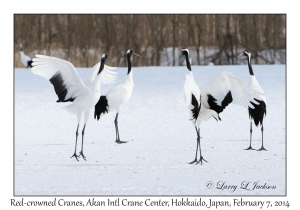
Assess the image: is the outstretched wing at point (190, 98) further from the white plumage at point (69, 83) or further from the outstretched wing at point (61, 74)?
the outstretched wing at point (61, 74)

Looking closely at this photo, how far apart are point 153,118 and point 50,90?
2.76 metres

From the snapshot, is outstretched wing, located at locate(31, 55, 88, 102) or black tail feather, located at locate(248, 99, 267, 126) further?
black tail feather, located at locate(248, 99, 267, 126)

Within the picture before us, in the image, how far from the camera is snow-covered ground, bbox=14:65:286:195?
5.53 metres

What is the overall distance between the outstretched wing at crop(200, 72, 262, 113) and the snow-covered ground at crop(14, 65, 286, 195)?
64cm

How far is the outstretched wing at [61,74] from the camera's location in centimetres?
639

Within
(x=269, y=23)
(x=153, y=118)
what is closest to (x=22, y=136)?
(x=153, y=118)

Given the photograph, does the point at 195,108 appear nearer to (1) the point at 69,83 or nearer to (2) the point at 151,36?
(1) the point at 69,83

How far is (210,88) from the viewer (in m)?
6.38

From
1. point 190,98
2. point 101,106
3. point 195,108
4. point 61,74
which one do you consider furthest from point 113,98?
point 190,98

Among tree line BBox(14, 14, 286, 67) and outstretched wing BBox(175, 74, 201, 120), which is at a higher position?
tree line BBox(14, 14, 286, 67)

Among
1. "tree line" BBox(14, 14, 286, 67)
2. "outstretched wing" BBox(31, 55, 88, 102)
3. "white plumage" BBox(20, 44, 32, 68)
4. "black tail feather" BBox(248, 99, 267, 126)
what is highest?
"tree line" BBox(14, 14, 286, 67)

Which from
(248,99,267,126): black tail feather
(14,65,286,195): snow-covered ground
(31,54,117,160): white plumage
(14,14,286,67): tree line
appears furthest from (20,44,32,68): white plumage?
(248,99,267,126): black tail feather

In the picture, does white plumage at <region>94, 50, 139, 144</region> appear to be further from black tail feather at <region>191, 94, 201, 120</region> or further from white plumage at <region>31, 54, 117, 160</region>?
black tail feather at <region>191, 94, 201, 120</region>

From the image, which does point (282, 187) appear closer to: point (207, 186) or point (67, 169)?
point (207, 186)
